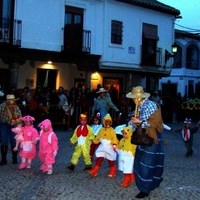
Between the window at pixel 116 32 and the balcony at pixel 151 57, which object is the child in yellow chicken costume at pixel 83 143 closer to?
the window at pixel 116 32

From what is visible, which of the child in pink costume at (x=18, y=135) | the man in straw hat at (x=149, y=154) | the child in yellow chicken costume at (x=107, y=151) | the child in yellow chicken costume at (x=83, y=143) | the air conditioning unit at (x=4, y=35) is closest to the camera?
the man in straw hat at (x=149, y=154)

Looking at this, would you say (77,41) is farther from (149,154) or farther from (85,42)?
(149,154)

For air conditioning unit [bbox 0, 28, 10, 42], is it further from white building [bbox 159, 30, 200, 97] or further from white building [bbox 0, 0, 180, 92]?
white building [bbox 159, 30, 200, 97]

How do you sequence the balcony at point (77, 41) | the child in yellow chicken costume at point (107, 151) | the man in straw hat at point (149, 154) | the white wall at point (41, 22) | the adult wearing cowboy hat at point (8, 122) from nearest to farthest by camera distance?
the man in straw hat at point (149, 154)
the child in yellow chicken costume at point (107, 151)
the adult wearing cowboy hat at point (8, 122)
the white wall at point (41, 22)
the balcony at point (77, 41)

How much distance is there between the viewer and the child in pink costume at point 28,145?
10062 mm

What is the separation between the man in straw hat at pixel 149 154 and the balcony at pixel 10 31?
525 inches

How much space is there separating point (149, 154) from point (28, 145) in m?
3.22

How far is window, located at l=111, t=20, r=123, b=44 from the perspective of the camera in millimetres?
24794

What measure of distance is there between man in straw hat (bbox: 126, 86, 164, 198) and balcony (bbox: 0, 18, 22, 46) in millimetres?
13345

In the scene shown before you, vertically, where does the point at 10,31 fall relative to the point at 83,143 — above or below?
above

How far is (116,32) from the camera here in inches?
985

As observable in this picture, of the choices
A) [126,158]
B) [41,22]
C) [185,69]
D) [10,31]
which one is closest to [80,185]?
[126,158]

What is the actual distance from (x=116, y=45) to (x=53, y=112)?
7.60 meters

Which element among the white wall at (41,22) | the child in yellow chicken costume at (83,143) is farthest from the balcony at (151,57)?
the child in yellow chicken costume at (83,143)
